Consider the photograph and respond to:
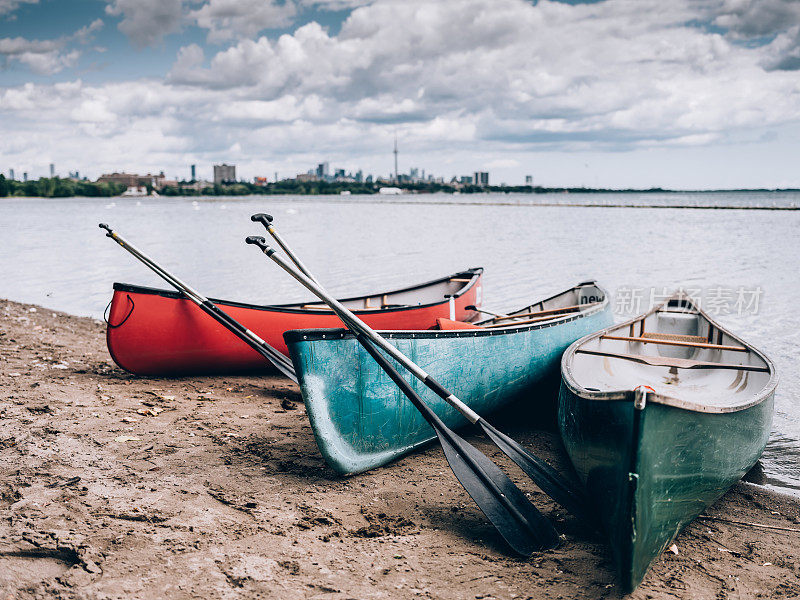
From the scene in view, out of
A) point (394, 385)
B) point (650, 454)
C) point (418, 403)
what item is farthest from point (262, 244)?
point (650, 454)

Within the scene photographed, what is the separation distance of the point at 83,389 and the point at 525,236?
3325cm

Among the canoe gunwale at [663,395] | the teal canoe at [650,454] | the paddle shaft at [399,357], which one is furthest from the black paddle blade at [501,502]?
the canoe gunwale at [663,395]

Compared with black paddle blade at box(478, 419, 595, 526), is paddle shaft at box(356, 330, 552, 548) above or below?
above

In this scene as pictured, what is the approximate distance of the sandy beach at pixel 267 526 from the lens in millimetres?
3605

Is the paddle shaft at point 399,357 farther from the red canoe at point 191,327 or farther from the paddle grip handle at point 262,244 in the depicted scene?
the red canoe at point 191,327

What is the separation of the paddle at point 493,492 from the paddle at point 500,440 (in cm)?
8

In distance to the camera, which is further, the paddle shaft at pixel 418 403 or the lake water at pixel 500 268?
the lake water at pixel 500 268

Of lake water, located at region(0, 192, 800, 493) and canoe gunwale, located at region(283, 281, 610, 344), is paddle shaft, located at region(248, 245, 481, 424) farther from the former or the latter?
lake water, located at region(0, 192, 800, 493)

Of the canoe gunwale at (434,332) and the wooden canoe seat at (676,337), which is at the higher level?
the canoe gunwale at (434,332)

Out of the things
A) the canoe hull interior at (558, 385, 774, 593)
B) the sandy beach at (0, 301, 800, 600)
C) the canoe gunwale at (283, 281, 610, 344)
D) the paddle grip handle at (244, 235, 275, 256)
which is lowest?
the sandy beach at (0, 301, 800, 600)

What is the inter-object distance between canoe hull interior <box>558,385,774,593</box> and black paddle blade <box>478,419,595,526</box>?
0.63 feet

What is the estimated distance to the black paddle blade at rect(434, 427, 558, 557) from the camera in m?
4.15

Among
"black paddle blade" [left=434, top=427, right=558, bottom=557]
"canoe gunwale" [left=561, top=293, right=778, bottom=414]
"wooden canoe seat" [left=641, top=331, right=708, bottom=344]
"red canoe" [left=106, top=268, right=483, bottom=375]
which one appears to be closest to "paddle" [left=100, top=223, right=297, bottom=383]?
"red canoe" [left=106, top=268, right=483, bottom=375]

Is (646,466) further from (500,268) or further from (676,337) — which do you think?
(500,268)
